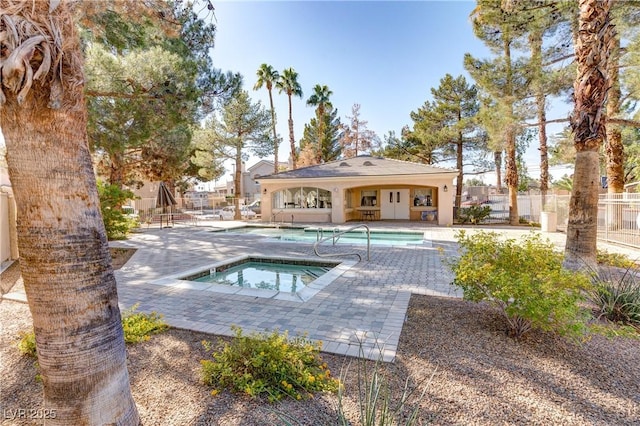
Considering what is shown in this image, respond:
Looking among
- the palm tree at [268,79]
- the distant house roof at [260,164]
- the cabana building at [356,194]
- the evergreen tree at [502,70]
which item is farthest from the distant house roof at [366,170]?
the distant house roof at [260,164]

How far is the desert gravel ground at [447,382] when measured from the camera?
2568mm

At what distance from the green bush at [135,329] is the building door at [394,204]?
19889mm

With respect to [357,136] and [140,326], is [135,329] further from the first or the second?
[357,136]

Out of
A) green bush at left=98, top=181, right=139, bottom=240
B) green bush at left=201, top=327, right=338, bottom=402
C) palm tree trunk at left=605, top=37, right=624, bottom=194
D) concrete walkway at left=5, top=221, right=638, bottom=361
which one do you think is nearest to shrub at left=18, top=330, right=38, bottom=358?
concrete walkway at left=5, top=221, right=638, bottom=361

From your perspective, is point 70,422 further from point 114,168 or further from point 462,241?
point 114,168

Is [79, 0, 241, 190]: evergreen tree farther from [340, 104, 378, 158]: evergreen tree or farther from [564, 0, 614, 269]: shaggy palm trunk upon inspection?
[340, 104, 378, 158]: evergreen tree

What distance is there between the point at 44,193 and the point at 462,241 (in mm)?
4637

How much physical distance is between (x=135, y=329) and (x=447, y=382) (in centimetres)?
382

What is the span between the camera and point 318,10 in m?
12.3

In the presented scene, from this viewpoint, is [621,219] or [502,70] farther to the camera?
[502,70]

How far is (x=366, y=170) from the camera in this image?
2022 cm

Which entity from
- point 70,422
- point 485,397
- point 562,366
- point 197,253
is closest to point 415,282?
point 562,366

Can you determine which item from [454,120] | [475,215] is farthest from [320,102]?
[475,215]

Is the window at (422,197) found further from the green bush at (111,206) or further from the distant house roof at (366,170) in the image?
the green bush at (111,206)
